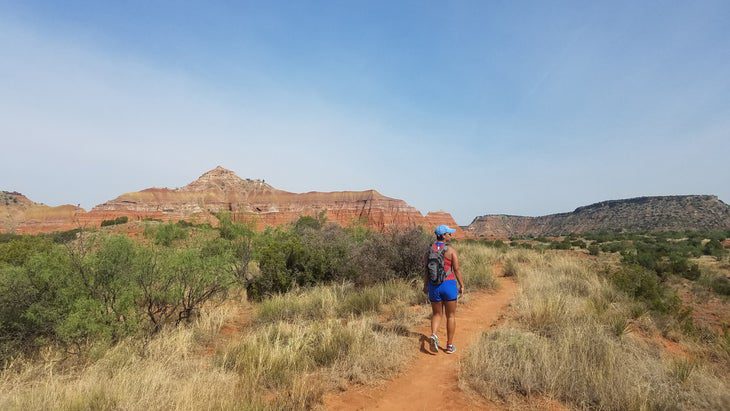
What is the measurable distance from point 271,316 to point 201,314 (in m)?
1.58

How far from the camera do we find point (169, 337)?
614 cm

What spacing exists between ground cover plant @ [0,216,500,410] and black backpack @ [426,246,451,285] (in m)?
1.17

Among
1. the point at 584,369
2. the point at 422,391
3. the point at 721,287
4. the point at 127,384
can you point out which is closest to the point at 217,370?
the point at 127,384

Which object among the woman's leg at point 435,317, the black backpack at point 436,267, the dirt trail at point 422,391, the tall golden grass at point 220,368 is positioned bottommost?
the dirt trail at point 422,391

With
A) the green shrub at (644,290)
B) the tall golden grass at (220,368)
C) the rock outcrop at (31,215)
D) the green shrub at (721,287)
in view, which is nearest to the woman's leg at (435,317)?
the tall golden grass at (220,368)

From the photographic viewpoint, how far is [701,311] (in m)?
11.5

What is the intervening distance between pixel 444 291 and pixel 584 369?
2.22 metres

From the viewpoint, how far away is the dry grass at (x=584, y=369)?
157 inches

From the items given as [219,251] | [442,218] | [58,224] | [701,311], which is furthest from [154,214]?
[701,311]

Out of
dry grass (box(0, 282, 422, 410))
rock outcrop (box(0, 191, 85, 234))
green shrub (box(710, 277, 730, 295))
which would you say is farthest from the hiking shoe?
rock outcrop (box(0, 191, 85, 234))

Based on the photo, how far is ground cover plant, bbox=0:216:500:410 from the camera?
391cm

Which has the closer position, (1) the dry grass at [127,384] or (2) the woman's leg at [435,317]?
(1) the dry grass at [127,384]

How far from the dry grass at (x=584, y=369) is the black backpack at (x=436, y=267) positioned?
45.3 inches

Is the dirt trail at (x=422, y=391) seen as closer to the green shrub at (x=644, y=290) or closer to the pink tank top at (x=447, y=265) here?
the pink tank top at (x=447, y=265)
